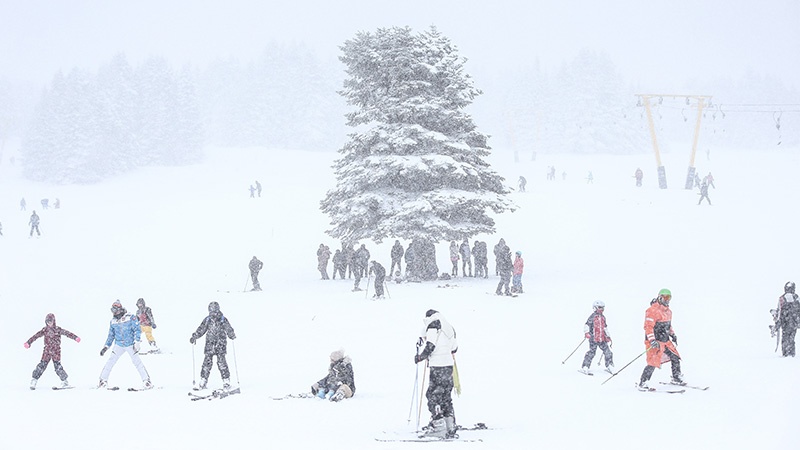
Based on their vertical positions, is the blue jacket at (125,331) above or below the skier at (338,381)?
above

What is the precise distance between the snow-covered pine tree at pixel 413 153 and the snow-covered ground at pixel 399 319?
7.93 ft

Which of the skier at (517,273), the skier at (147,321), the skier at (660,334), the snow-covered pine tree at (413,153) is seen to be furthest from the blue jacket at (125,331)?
the snow-covered pine tree at (413,153)

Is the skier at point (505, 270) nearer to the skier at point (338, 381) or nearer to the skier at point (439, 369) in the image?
the skier at point (338, 381)

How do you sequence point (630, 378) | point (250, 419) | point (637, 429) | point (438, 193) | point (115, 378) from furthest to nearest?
1. point (438, 193)
2. point (115, 378)
3. point (630, 378)
4. point (250, 419)
5. point (637, 429)

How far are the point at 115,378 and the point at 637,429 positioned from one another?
31.8 feet

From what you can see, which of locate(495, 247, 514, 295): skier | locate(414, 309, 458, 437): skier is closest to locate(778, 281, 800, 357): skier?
locate(414, 309, 458, 437): skier

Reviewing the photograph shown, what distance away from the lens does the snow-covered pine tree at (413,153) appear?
26219 millimetres

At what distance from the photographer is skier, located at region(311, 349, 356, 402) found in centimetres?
1177

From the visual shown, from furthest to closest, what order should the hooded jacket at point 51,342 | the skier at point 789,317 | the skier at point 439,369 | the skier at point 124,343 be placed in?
the skier at point 789,317 → the hooded jacket at point 51,342 → the skier at point 124,343 → the skier at point 439,369

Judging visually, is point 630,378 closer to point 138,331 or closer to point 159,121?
point 138,331

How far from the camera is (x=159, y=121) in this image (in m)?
79.9

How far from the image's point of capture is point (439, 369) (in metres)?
9.52

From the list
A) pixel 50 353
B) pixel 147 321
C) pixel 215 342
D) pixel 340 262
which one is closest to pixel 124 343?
pixel 50 353

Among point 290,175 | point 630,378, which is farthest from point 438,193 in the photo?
point 290,175
